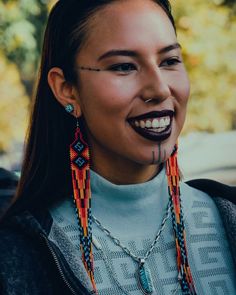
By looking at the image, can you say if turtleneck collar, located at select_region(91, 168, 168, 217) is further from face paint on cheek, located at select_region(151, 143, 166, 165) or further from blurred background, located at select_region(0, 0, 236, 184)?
blurred background, located at select_region(0, 0, 236, 184)

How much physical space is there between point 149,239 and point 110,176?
0.71ft

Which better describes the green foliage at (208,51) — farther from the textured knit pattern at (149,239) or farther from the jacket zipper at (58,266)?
the jacket zipper at (58,266)

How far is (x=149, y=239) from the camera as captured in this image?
1.92m

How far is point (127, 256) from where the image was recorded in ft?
6.17

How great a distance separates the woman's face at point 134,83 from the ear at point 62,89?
0.19 feet

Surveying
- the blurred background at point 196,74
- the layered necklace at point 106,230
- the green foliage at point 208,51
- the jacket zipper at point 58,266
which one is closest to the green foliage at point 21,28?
the blurred background at point 196,74

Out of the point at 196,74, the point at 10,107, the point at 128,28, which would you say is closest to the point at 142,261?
the point at 128,28

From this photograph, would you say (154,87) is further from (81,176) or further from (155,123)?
(81,176)

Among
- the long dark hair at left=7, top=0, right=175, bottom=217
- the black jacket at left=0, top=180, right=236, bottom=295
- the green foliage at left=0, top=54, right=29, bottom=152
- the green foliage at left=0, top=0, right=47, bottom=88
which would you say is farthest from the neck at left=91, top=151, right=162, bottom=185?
the green foliage at left=0, top=54, right=29, bottom=152

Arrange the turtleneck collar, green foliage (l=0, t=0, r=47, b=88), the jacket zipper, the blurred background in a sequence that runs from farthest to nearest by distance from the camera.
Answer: green foliage (l=0, t=0, r=47, b=88)
the blurred background
the turtleneck collar
the jacket zipper

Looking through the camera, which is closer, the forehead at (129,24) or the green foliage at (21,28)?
the forehead at (129,24)

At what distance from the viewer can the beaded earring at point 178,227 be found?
6.13 ft

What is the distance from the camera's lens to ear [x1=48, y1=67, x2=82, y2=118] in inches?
75.7

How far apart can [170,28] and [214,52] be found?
7.04 m
